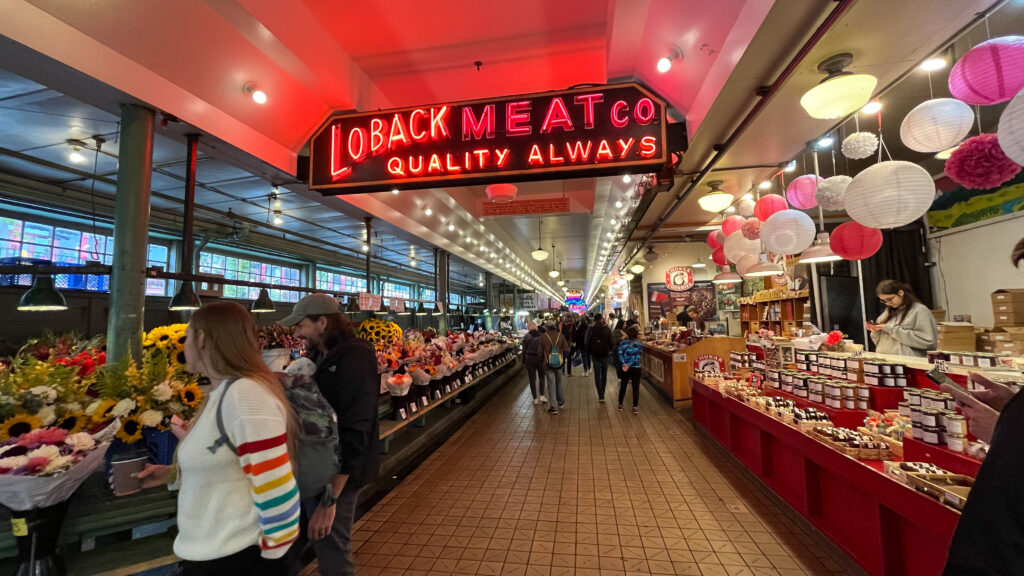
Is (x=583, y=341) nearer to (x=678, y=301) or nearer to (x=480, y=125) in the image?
(x=678, y=301)

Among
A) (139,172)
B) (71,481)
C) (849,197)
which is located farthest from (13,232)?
(849,197)

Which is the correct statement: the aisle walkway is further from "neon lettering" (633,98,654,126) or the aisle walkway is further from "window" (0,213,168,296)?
"window" (0,213,168,296)

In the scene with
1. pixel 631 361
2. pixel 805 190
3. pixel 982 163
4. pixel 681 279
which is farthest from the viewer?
pixel 681 279

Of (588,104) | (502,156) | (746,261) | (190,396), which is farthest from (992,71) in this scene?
(190,396)

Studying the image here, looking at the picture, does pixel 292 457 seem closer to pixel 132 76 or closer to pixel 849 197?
pixel 132 76

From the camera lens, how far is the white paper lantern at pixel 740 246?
5.95 m

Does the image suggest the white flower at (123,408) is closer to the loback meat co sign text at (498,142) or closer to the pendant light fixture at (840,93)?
the loback meat co sign text at (498,142)

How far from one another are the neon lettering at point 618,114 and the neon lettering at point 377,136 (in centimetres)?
197

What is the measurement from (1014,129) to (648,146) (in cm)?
188

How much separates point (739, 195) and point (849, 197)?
390 cm

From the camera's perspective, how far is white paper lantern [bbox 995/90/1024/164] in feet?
6.48

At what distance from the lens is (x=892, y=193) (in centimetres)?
296

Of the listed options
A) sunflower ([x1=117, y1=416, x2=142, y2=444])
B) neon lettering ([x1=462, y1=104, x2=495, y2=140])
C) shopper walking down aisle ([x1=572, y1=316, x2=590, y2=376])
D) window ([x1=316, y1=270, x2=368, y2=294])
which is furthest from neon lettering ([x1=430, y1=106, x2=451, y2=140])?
window ([x1=316, y1=270, x2=368, y2=294])

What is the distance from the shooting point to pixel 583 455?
17.6ft
